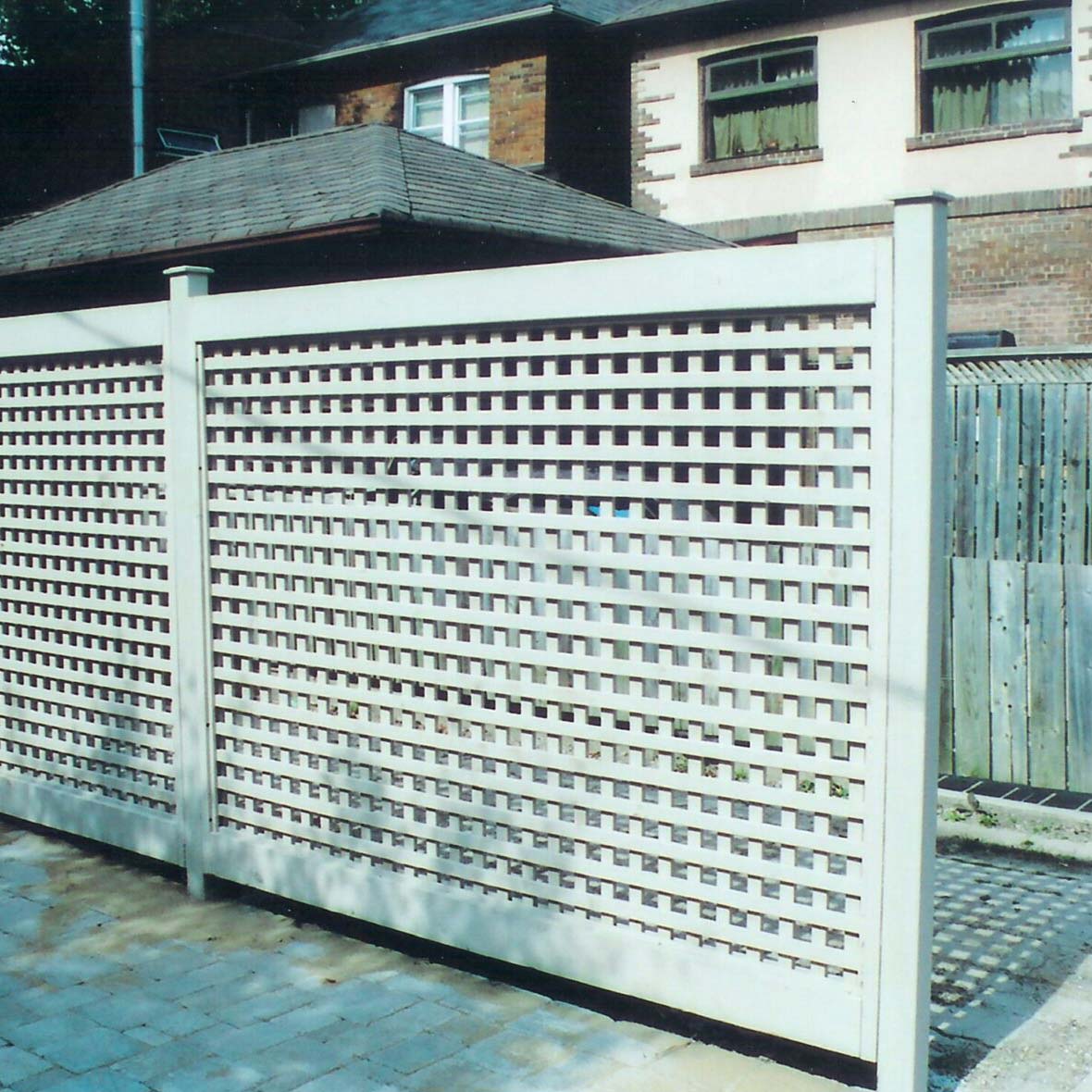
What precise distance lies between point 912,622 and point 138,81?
2068cm

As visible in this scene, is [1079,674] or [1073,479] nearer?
[1079,674]

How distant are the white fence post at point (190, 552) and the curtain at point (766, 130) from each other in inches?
603

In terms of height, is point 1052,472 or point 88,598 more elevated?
point 1052,472

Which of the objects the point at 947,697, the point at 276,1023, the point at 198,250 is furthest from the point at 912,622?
the point at 198,250

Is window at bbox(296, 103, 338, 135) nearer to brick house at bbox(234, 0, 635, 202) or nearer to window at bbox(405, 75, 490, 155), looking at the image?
brick house at bbox(234, 0, 635, 202)

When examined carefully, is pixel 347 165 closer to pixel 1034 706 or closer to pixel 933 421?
pixel 1034 706

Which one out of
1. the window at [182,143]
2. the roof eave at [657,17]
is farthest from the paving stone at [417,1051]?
the window at [182,143]

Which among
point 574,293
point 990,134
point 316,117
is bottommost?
point 574,293

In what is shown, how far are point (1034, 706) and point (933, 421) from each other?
290 cm

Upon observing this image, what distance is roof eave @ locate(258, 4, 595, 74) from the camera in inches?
786

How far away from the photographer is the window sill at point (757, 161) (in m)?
18.5

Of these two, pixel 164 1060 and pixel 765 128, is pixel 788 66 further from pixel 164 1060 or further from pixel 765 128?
pixel 164 1060

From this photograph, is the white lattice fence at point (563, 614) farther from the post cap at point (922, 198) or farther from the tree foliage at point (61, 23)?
the tree foliage at point (61, 23)

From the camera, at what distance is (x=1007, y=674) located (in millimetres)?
5750
